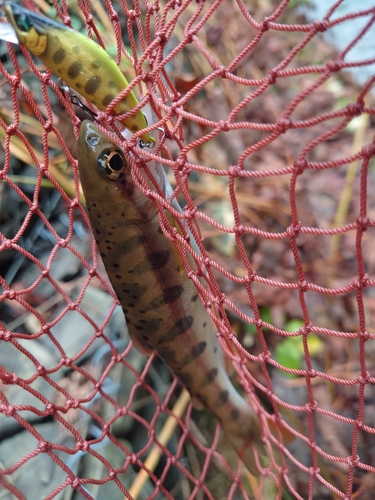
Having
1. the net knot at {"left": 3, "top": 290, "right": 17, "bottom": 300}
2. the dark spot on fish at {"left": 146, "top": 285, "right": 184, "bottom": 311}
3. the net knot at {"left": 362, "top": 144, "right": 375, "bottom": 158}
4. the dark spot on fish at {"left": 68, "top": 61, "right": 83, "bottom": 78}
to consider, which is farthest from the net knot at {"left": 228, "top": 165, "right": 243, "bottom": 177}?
the net knot at {"left": 3, "top": 290, "right": 17, "bottom": 300}

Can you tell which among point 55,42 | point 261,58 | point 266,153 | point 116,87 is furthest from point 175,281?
point 261,58

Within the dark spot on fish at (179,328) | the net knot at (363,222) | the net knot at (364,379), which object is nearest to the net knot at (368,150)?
the net knot at (363,222)

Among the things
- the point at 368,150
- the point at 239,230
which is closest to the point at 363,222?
the point at 368,150

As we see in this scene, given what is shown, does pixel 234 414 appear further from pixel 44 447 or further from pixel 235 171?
pixel 235 171

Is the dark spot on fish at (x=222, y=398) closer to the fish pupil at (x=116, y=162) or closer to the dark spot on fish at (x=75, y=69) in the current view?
the fish pupil at (x=116, y=162)

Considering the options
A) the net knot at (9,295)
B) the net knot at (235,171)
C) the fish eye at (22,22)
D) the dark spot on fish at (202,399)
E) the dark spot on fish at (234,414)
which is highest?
the net knot at (235,171)

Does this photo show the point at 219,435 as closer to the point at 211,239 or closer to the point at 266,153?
the point at 211,239
